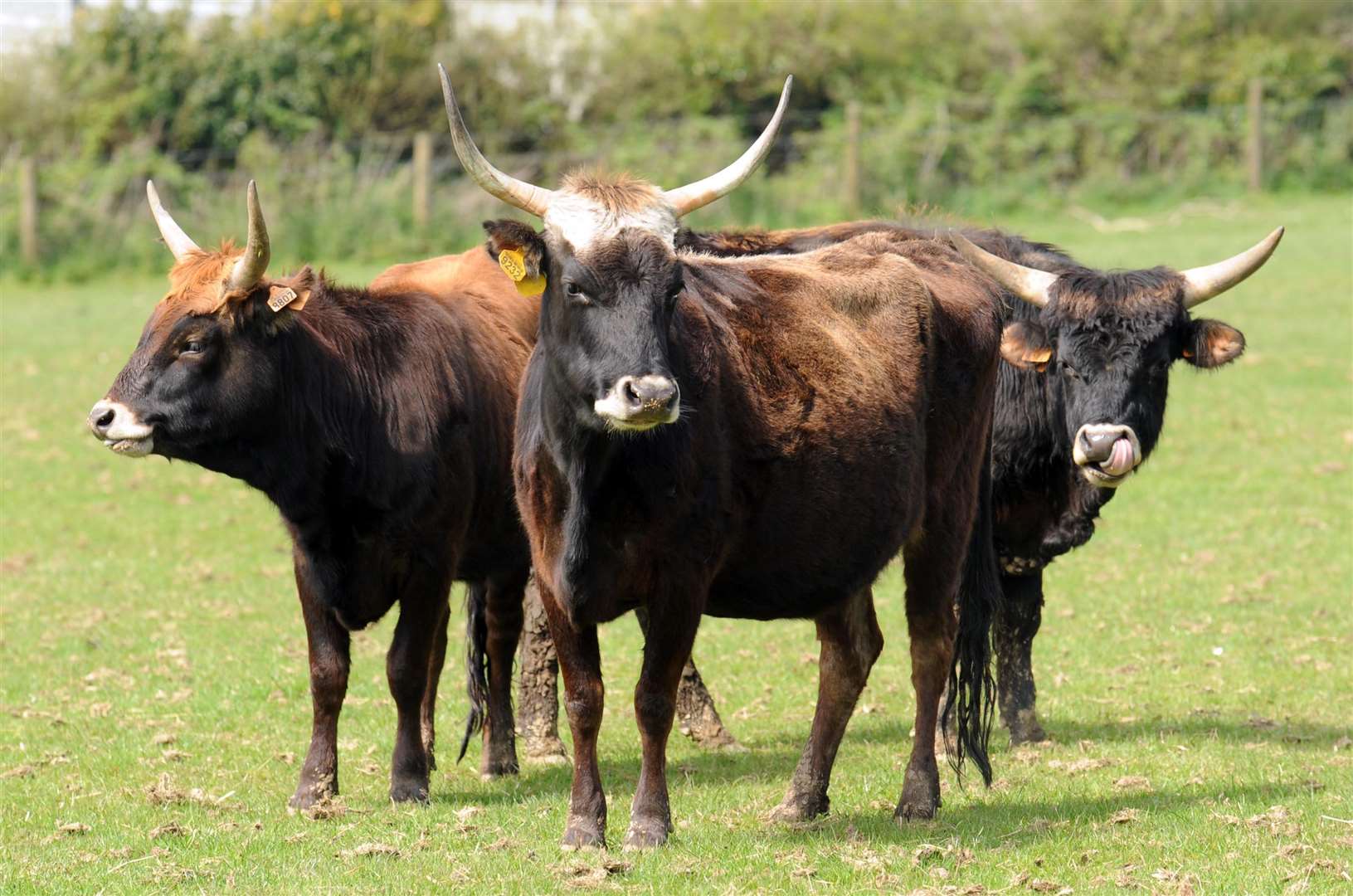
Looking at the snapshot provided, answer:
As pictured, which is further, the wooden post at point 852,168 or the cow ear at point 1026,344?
the wooden post at point 852,168

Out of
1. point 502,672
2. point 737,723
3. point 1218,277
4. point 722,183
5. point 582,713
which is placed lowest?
point 737,723

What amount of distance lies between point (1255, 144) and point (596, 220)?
91.7 feet

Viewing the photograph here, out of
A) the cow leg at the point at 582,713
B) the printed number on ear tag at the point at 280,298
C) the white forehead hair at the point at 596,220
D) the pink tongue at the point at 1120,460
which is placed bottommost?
the cow leg at the point at 582,713

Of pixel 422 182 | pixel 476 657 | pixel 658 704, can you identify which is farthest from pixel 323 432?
pixel 422 182

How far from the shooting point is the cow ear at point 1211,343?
7887 millimetres

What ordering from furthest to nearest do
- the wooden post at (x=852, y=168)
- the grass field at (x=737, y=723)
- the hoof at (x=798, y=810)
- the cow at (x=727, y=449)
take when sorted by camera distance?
the wooden post at (x=852, y=168)
the hoof at (x=798, y=810)
the grass field at (x=737, y=723)
the cow at (x=727, y=449)

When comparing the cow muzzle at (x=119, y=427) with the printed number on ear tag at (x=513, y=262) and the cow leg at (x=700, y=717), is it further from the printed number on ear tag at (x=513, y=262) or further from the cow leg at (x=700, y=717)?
the cow leg at (x=700, y=717)

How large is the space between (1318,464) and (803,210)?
1411 centimetres

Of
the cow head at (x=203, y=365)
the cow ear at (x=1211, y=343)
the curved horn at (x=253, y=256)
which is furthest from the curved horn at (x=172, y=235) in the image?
the cow ear at (x=1211, y=343)

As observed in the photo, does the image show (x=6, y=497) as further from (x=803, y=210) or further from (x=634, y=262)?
(x=803, y=210)

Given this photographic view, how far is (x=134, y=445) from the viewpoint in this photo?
756 cm

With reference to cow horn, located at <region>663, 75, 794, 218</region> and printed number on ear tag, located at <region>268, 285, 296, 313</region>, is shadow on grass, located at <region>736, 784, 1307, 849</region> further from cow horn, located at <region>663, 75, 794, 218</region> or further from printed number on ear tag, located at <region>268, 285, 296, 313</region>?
printed number on ear tag, located at <region>268, 285, 296, 313</region>

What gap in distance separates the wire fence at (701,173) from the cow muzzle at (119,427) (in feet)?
67.1

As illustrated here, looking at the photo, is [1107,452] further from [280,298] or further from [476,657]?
[280,298]
